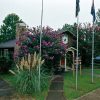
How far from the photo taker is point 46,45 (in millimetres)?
24859

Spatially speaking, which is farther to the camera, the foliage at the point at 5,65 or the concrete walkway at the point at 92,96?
the foliage at the point at 5,65

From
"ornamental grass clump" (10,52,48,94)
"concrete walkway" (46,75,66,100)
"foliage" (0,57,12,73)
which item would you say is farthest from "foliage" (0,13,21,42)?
"ornamental grass clump" (10,52,48,94)

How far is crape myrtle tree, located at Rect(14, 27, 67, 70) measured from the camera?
81.5 ft

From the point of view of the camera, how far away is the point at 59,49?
25.5 m

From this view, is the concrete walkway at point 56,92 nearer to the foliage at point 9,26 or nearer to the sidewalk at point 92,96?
the sidewalk at point 92,96

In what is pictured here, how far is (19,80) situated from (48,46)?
9212mm

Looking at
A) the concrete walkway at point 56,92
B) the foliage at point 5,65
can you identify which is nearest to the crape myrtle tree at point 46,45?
the foliage at point 5,65

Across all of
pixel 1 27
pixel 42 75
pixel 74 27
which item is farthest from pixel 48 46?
pixel 1 27

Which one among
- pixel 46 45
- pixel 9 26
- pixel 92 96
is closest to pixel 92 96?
pixel 92 96

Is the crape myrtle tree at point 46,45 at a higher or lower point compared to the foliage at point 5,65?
higher

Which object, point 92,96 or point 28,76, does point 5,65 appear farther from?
point 92,96

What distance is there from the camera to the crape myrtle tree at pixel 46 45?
81.5 feet

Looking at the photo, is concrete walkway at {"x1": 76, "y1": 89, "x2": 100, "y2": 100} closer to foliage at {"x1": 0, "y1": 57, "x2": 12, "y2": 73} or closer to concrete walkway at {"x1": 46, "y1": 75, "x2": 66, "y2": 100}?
concrete walkway at {"x1": 46, "y1": 75, "x2": 66, "y2": 100}

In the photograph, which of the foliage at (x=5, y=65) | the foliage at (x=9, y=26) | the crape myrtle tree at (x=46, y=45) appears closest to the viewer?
the crape myrtle tree at (x=46, y=45)
